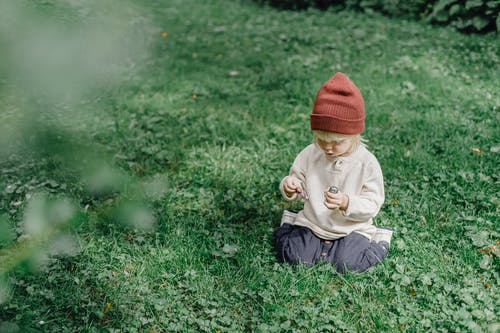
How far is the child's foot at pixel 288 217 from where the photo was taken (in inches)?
124

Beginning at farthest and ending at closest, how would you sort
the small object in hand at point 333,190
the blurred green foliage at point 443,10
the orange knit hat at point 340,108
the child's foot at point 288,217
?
the blurred green foliage at point 443,10, the child's foot at point 288,217, the small object in hand at point 333,190, the orange knit hat at point 340,108

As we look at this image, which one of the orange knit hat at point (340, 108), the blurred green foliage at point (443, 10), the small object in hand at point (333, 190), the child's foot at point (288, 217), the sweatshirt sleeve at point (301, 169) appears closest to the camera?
the orange knit hat at point (340, 108)

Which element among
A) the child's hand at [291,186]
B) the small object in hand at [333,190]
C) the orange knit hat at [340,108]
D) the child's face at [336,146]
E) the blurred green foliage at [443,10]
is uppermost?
the blurred green foliage at [443,10]

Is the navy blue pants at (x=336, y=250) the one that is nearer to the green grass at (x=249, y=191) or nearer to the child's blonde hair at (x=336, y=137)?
the green grass at (x=249, y=191)

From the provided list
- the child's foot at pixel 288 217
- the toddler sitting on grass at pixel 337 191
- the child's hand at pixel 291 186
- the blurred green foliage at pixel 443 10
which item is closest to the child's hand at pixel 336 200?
the toddler sitting on grass at pixel 337 191

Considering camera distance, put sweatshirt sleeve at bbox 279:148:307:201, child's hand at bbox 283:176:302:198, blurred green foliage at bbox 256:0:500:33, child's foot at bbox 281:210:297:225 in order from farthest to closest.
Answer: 1. blurred green foliage at bbox 256:0:500:33
2. child's foot at bbox 281:210:297:225
3. sweatshirt sleeve at bbox 279:148:307:201
4. child's hand at bbox 283:176:302:198

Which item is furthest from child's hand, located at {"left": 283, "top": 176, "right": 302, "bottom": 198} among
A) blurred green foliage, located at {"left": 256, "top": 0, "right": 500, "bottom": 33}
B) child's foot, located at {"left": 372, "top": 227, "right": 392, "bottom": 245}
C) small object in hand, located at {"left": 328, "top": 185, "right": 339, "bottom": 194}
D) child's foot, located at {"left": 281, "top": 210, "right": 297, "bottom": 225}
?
blurred green foliage, located at {"left": 256, "top": 0, "right": 500, "bottom": 33}

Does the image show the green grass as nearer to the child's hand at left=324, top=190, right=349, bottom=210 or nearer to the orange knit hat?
the child's hand at left=324, top=190, right=349, bottom=210

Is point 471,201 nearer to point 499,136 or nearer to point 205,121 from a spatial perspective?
point 499,136

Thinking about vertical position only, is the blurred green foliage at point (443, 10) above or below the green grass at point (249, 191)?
above

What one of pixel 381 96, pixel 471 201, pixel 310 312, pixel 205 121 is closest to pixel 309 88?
pixel 381 96

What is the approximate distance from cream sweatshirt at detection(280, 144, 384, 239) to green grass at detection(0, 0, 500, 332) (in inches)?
10.2

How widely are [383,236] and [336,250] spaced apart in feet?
1.06

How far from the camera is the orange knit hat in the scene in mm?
2545
